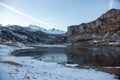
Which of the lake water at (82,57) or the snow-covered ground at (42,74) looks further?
the lake water at (82,57)

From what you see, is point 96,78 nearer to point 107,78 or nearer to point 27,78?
point 107,78

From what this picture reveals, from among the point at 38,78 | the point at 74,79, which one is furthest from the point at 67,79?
the point at 38,78

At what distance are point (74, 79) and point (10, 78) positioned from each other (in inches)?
300

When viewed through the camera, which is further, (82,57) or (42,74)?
(82,57)

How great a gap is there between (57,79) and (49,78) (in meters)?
0.90

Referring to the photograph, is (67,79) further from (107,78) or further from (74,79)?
(107,78)

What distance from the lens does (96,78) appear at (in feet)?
86.5

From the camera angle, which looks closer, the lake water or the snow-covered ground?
the snow-covered ground

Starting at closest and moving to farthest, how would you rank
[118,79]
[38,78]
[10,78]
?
[10,78] → [38,78] → [118,79]

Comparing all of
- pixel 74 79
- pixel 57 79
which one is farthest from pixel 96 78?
pixel 57 79

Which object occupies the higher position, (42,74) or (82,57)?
(42,74)

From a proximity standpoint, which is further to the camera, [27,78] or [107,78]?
[107,78]

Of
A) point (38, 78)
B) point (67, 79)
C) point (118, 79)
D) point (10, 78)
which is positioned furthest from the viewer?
point (118, 79)

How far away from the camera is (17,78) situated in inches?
833
